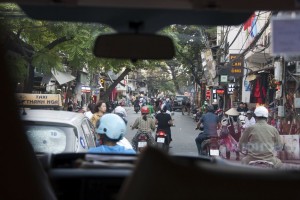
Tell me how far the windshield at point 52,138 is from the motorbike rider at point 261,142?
11.0ft

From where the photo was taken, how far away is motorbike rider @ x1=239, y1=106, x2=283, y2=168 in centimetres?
915

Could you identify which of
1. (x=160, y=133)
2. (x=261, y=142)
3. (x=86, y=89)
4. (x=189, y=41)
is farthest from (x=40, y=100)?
(x=86, y=89)

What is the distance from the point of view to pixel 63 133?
22.9ft

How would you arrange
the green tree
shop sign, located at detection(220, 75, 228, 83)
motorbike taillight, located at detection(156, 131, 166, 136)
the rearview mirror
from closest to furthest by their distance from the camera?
the rearview mirror → the green tree → motorbike taillight, located at detection(156, 131, 166, 136) → shop sign, located at detection(220, 75, 228, 83)

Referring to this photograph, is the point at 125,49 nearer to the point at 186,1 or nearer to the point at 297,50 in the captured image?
the point at 186,1

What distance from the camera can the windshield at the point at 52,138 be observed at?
682cm

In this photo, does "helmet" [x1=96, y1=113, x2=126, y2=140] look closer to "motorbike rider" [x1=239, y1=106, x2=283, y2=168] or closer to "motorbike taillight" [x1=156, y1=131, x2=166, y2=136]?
"motorbike rider" [x1=239, y1=106, x2=283, y2=168]

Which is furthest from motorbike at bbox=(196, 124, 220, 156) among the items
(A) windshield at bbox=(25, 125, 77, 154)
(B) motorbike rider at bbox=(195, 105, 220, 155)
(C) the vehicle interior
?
(C) the vehicle interior

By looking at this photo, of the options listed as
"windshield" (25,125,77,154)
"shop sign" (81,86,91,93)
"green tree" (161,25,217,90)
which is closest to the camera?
→ "windshield" (25,125,77,154)

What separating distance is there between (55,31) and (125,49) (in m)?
9.94

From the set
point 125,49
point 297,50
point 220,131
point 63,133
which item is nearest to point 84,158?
point 125,49

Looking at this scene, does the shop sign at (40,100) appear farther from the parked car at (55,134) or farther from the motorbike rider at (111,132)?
the motorbike rider at (111,132)

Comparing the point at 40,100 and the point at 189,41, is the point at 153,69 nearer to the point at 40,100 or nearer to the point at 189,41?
the point at 189,41

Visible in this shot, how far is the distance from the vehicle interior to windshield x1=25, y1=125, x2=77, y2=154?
3.20 metres
